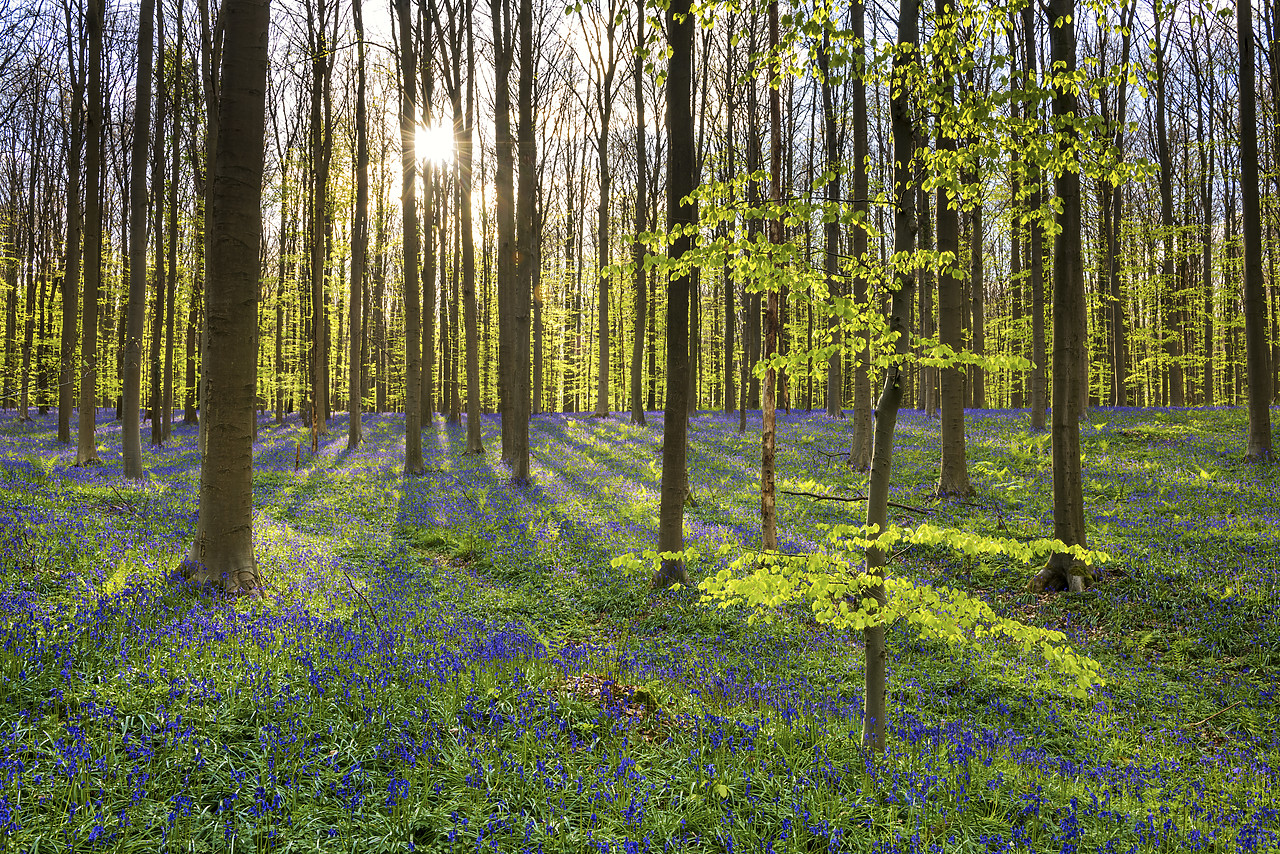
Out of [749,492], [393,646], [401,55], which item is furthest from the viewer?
[401,55]

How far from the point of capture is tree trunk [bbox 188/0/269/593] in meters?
6.43

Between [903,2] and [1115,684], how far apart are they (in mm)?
7197

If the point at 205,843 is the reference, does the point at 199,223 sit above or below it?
above

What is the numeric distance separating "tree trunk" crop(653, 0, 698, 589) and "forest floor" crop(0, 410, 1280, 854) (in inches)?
39.1

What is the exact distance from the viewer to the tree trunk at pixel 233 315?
643cm

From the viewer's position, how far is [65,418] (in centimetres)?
2139

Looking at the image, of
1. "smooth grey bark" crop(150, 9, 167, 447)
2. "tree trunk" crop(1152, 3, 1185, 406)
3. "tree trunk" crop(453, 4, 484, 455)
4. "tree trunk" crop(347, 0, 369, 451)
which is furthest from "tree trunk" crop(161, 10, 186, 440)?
"tree trunk" crop(1152, 3, 1185, 406)

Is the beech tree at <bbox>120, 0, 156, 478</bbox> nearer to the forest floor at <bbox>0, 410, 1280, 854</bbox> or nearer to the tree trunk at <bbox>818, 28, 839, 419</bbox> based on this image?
the forest floor at <bbox>0, 410, 1280, 854</bbox>

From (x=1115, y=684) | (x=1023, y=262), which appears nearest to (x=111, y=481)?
(x=1115, y=684)

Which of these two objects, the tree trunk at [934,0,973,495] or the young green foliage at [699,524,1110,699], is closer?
the young green foliage at [699,524,1110,699]

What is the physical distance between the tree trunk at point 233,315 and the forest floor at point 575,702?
547mm

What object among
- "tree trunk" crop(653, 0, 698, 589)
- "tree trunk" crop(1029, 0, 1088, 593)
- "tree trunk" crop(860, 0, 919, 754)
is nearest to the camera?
"tree trunk" crop(860, 0, 919, 754)

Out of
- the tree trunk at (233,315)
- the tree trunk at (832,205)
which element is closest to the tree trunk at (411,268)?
the tree trunk at (233,315)

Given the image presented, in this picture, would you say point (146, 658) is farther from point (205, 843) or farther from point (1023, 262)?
point (1023, 262)
